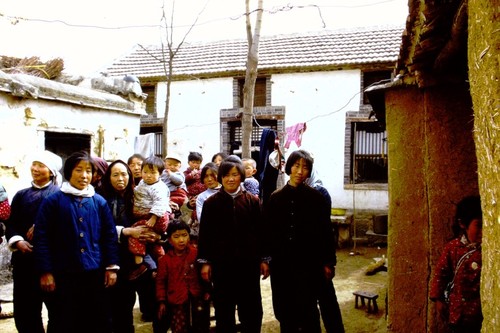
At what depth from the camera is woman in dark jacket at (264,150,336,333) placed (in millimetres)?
3479

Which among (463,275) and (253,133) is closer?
(463,275)

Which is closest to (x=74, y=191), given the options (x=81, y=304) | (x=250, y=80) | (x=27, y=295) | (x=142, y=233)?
(x=142, y=233)

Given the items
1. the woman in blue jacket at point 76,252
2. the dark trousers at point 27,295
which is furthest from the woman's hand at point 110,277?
the dark trousers at point 27,295

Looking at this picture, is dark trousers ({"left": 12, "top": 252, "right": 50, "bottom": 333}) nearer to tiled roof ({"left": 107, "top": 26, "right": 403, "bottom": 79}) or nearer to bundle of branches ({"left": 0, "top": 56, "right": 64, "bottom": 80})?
bundle of branches ({"left": 0, "top": 56, "right": 64, "bottom": 80})

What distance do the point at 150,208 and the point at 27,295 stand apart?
48.3 inches

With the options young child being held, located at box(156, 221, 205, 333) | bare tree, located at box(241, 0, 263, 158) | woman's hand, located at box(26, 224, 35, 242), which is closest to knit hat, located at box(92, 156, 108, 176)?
woman's hand, located at box(26, 224, 35, 242)

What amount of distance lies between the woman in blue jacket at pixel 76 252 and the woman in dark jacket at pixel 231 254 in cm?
79

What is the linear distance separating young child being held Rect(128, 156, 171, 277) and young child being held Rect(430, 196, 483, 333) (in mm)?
2297

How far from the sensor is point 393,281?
3.61m

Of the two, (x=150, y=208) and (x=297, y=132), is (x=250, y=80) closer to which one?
(x=297, y=132)

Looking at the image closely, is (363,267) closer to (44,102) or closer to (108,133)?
(108,133)

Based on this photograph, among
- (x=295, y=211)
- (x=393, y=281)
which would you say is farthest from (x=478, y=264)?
(x=295, y=211)

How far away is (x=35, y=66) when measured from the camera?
7602 mm

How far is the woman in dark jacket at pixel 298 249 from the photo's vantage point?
3479 mm
